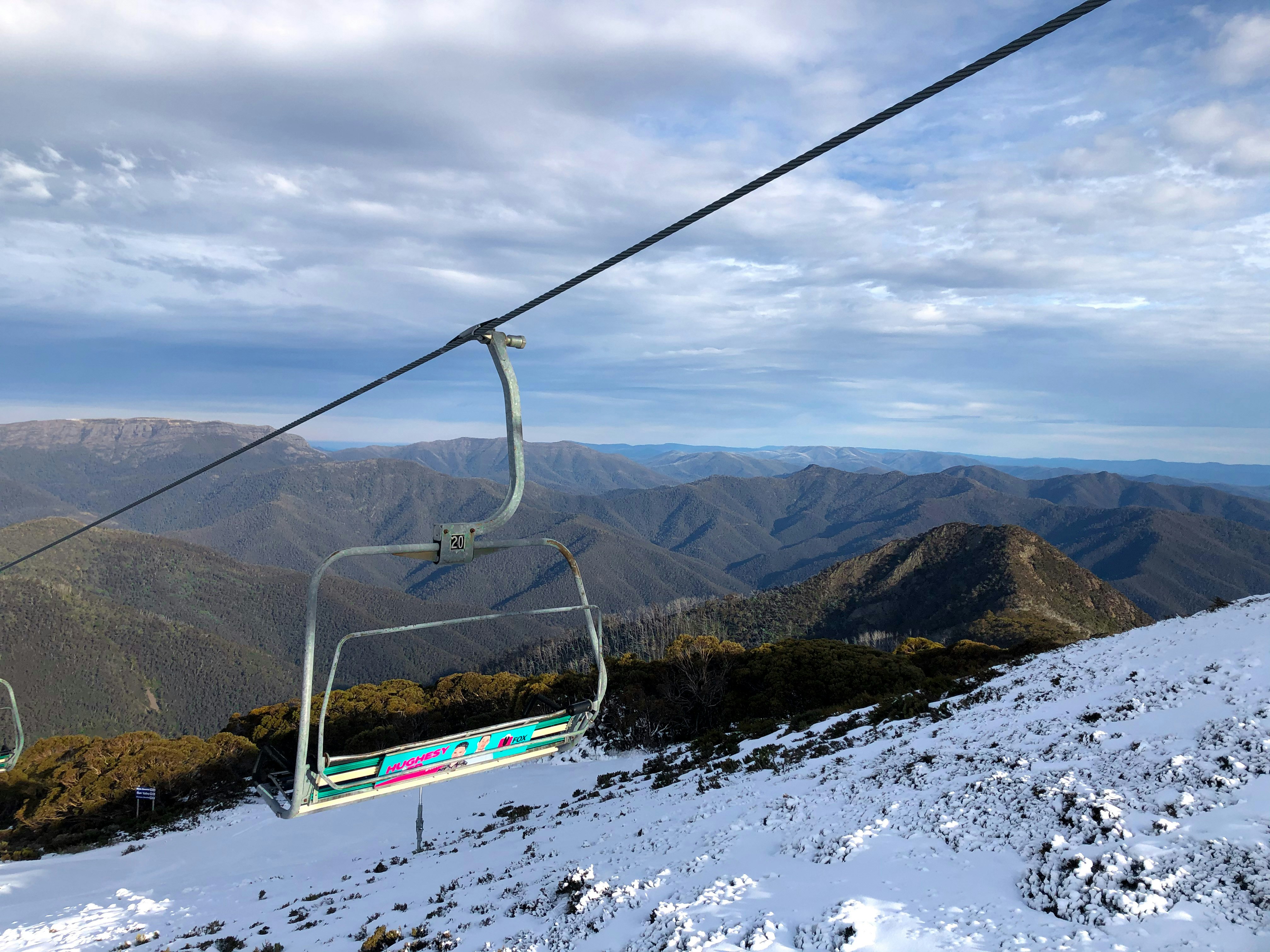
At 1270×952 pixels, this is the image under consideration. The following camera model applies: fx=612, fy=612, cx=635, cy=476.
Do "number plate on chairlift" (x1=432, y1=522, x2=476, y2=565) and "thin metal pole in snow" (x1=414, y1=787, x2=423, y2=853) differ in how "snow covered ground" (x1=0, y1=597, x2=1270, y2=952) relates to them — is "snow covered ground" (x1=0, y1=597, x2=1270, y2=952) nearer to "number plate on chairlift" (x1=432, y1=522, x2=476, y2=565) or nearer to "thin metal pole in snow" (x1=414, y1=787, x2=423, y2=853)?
"thin metal pole in snow" (x1=414, y1=787, x2=423, y2=853)

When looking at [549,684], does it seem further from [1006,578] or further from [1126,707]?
[1006,578]

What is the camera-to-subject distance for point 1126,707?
51.8 ft

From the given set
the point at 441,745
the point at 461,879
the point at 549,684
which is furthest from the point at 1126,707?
the point at 549,684

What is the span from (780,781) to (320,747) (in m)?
15.2

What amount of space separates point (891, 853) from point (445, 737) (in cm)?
904

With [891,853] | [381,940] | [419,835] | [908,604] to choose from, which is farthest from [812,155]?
[908,604]

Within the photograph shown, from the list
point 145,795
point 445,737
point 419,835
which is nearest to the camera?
point 445,737

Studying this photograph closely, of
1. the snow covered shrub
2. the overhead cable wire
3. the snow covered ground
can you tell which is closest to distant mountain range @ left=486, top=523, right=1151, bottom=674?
the snow covered ground

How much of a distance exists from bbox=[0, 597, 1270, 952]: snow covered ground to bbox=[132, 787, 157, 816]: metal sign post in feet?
40.1

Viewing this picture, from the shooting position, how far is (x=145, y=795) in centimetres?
3916

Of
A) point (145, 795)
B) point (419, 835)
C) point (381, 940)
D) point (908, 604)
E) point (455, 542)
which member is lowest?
point (908, 604)

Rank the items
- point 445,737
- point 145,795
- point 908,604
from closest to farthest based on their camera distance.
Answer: point 445,737 < point 145,795 < point 908,604

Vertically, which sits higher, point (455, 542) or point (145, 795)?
point (455, 542)

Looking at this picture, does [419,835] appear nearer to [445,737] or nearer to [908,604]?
[445,737]
